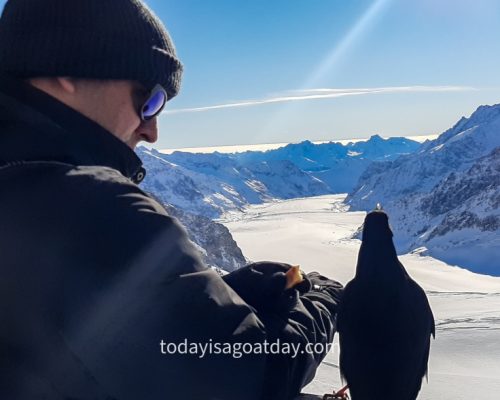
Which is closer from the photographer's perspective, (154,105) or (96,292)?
(96,292)

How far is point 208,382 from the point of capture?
1.34 m

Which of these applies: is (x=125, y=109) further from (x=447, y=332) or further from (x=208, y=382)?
(x=447, y=332)

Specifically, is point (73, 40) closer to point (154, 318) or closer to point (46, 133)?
point (46, 133)

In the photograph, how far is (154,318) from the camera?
4.19ft

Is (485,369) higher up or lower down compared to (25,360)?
lower down

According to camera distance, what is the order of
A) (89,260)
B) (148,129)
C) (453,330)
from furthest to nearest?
(453,330)
(148,129)
(89,260)

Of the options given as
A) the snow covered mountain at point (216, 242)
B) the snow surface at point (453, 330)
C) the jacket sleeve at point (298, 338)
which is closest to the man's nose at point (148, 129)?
the jacket sleeve at point (298, 338)

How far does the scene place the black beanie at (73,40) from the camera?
153 centimetres

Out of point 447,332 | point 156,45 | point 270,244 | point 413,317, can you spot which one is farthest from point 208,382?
point 270,244

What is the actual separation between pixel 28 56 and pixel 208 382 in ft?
3.25

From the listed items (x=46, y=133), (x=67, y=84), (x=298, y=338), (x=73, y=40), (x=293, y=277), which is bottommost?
(x=298, y=338)

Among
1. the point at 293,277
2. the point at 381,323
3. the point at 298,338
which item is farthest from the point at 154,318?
the point at 381,323

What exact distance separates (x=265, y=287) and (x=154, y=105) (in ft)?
2.14

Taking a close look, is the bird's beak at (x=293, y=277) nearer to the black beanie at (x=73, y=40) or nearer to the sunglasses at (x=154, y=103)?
the sunglasses at (x=154, y=103)
